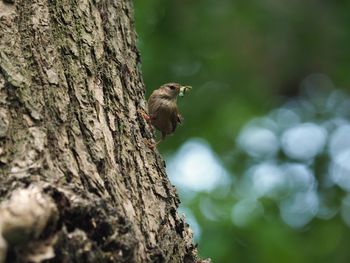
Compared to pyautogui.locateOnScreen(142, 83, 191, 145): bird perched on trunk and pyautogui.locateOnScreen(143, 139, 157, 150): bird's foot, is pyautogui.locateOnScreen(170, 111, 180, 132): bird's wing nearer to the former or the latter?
pyautogui.locateOnScreen(142, 83, 191, 145): bird perched on trunk

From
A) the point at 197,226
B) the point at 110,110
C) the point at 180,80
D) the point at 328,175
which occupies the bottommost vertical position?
the point at 110,110

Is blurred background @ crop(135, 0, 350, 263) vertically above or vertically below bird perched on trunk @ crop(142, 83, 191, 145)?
above

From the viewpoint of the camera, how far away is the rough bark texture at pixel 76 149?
253 cm

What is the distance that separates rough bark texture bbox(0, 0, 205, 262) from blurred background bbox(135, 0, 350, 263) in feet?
14.7

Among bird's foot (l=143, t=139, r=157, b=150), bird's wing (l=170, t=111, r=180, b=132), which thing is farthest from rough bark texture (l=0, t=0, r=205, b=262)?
bird's wing (l=170, t=111, r=180, b=132)

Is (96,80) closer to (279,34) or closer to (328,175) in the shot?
(279,34)

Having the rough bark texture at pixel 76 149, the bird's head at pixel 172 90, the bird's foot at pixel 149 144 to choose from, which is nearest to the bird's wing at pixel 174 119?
the bird's head at pixel 172 90

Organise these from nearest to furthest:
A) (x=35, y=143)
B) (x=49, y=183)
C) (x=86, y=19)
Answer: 1. (x=49, y=183)
2. (x=35, y=143)
3. (x=86, y=19)

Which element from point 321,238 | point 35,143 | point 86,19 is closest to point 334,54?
point 321,238

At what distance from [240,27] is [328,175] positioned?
322 cm

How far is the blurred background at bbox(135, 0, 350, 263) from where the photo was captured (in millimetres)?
8898

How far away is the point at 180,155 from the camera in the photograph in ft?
31.9

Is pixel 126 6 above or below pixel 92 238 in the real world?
above

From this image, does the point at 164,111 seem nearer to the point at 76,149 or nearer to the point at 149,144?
the point at 149,144
